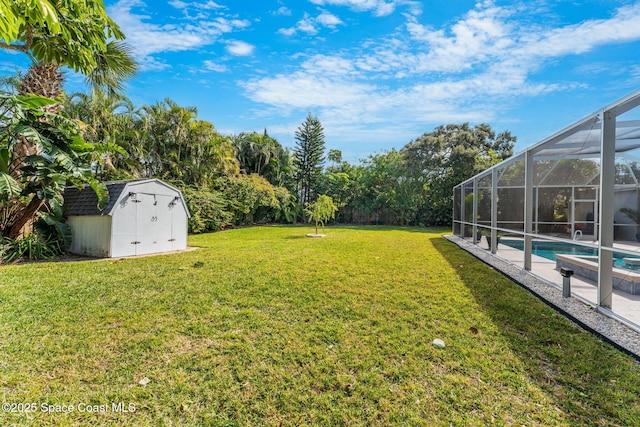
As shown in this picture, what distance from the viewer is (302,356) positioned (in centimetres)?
252

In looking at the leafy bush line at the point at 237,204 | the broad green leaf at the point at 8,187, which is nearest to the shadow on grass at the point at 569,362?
the broad green leaf at the point at 8,187

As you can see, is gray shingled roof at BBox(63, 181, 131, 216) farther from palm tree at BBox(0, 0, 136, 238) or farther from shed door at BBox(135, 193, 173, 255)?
palm tree at BBox(0, 0, 136, 238)

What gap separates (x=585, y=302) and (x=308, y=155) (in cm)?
1967

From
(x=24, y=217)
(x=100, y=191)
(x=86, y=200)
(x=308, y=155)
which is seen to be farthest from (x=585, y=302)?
(x=308, y=155)

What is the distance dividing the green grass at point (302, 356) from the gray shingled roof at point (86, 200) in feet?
9.36

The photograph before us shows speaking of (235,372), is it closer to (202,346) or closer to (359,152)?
(202,346)

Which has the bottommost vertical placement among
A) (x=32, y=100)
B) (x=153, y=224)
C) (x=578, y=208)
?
(x=153, y=224)

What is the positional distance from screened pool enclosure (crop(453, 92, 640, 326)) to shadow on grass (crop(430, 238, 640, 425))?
885 mm

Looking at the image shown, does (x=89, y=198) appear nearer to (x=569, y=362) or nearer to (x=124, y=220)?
(x=124, y=220)

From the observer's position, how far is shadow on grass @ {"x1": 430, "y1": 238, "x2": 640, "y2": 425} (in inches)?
74.0

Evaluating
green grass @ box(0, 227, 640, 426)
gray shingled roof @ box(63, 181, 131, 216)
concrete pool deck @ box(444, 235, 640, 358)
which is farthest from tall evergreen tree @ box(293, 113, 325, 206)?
green grass @ box(0, 227, 640, 426)

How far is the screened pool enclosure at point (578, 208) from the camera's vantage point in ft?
11.3

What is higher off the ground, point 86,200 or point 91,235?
point 86,200

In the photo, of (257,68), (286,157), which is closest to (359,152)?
(286,157)
